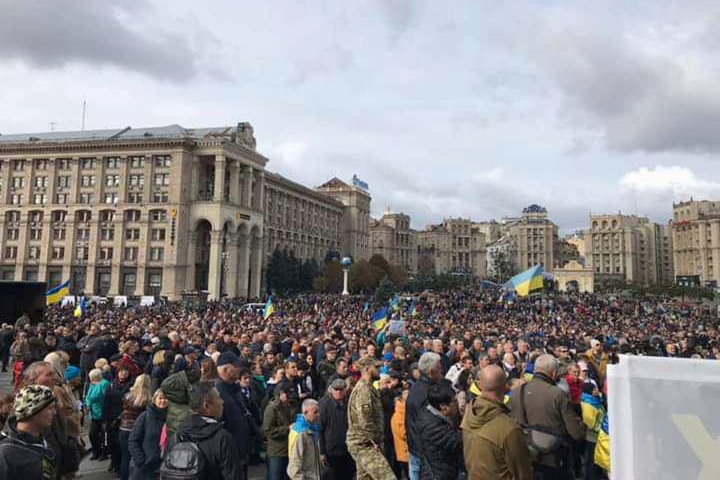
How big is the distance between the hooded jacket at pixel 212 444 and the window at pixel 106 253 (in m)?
63.9

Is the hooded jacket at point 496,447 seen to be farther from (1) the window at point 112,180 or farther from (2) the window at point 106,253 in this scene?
(1) the window at point 112,180

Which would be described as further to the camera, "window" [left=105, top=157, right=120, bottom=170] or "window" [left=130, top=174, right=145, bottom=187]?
"window" [left=105, top=157, right=120, bottom=170]

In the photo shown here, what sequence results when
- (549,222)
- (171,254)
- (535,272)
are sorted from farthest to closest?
1. (549,222)
2. (171,254)
3. (535,272)

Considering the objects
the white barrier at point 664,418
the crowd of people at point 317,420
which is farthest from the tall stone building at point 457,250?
A: the white barrier at point 664,418

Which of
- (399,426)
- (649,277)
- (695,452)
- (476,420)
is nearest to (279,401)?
(399,426)

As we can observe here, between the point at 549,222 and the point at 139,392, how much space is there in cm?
15541

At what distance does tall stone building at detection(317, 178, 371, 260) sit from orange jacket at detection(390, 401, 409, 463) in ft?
316

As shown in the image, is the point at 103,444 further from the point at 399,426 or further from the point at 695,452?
the point at 695,452

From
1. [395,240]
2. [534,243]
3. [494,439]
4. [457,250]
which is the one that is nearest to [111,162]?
[494,439]

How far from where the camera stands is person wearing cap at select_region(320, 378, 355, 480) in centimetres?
629

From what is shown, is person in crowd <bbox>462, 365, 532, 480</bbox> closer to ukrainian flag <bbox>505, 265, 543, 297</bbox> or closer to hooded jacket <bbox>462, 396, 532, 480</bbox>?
hooded jacket <bbox>462, 396, 532, 480</bbox>

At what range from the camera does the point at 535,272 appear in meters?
20.9

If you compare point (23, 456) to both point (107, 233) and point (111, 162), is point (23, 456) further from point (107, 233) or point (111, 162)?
point (111, 162)

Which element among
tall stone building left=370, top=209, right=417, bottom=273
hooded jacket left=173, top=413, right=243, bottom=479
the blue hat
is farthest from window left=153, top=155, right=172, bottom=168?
tall stone building left=370, top=209, right=417, bottom=273
